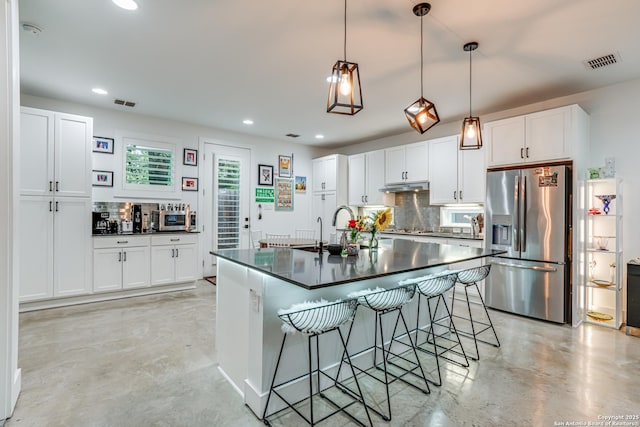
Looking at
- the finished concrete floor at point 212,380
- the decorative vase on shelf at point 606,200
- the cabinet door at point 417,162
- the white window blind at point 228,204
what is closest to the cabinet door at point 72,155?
the finished concrete floor at point 212,380

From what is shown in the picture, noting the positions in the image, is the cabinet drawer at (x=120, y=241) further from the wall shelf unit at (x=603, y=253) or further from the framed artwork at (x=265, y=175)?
the wall shelf unit at (x=603, y=253)

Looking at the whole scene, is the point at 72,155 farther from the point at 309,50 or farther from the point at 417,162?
the point at 417,162

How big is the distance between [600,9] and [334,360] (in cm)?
321

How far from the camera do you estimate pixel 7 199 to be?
185cm

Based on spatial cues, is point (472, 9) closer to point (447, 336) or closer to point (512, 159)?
point (512, 159)

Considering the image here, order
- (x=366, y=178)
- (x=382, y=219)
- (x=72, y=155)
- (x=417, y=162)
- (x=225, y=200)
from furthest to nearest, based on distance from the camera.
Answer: (x=366, y=178), (x=225, y=200), (x=417, y=162), (x=72, y=155), (x=382, y=219)

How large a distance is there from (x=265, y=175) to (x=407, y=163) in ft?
9.06

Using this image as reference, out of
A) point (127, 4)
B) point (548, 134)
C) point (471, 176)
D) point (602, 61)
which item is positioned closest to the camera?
point (127, 4)

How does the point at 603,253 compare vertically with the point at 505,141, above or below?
below

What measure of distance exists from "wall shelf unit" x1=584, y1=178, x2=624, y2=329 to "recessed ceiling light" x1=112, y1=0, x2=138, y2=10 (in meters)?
4.77

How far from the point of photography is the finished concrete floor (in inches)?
75.8

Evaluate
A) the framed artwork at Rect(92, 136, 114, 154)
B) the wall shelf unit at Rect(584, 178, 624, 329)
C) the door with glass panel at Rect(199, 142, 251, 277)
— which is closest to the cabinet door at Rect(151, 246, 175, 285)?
the door with glass panel at Rect(199, 142, 251, 277)

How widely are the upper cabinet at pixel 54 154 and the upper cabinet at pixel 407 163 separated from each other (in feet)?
15.0

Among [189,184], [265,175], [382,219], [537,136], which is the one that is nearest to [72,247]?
[189,184]
